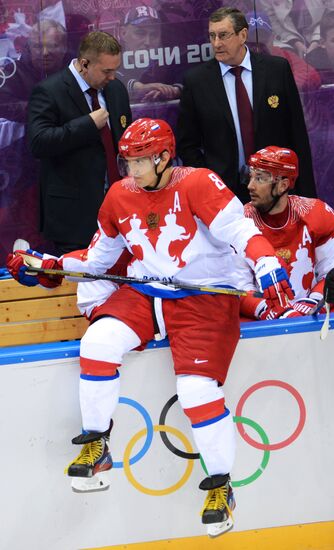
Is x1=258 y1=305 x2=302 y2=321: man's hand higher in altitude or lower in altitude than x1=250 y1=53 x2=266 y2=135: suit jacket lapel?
lower

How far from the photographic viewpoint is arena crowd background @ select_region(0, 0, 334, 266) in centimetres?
517

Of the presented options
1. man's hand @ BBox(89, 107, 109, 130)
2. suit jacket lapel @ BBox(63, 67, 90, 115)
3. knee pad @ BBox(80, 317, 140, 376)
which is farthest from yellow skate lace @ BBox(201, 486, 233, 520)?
suit jacket lapel @ BBox(63, 67, 90, 115)

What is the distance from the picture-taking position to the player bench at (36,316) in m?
4.42

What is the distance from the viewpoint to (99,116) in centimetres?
457

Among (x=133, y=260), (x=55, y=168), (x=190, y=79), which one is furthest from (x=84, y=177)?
(x=133, y=260)

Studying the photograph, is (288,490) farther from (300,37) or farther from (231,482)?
(300,37)

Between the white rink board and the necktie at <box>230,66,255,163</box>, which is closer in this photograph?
the white rink board

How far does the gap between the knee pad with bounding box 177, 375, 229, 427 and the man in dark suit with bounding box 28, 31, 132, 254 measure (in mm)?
1719

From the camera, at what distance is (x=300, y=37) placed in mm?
5293

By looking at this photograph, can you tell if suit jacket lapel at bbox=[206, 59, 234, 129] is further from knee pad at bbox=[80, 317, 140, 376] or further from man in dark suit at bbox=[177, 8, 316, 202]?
knee pad at bbox=[80, 317, 140, 376]

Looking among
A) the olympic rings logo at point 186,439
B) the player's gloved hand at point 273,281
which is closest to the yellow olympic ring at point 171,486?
the olympic rings logo at point 186,439

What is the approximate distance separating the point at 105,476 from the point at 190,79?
2.22m

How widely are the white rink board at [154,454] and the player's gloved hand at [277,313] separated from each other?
0.27 m

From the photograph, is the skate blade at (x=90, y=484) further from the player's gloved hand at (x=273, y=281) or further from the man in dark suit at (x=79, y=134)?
the man in dark suit at (x=79, y=134)
